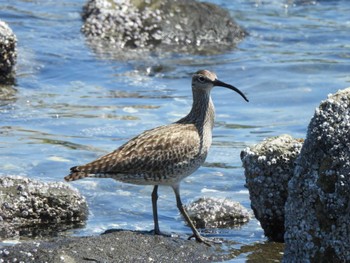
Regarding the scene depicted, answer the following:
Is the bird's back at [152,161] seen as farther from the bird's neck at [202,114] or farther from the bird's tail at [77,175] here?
the bird's neck at [202,114]

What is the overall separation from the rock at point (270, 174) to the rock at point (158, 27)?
8.78 m

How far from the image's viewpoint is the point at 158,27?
55.4 feet

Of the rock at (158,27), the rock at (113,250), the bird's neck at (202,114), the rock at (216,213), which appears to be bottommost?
the rock at (216,213)

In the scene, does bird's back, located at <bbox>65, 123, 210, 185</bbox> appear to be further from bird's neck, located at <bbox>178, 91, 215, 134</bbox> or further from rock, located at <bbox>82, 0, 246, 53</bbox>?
rock, located at <bbox>82, 0, 246, 53</bbox>

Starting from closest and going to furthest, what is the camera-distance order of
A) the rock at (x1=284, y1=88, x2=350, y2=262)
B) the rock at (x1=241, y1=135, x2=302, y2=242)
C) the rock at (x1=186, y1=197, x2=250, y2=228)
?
the rock at (x1=284, y1=88, x2=350, y2=262) → the rock at (x1=241, y1=135, x2=302, y2=242) → the rock at (x1=186, y1=197, x2=250, y2=228)

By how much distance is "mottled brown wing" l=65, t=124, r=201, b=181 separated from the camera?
7641mm

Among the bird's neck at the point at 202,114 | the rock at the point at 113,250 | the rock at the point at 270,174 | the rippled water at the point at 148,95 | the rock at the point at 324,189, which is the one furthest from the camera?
the rippled water at the point at 148,95

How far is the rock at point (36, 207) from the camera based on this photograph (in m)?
8.02

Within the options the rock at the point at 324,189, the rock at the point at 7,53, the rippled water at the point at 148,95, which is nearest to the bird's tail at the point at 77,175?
the rippled water at the point at 148,95

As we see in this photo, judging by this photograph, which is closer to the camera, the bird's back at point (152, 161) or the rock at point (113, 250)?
the rock at point (113, 250)

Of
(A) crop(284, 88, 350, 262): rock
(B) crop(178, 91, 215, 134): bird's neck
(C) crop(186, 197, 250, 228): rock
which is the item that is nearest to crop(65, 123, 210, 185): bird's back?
(B) crop(178, 91, 215, 134): bird's neck

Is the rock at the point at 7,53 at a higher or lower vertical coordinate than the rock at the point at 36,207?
higher

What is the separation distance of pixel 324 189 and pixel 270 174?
1438mm

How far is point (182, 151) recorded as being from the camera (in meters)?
7.81
